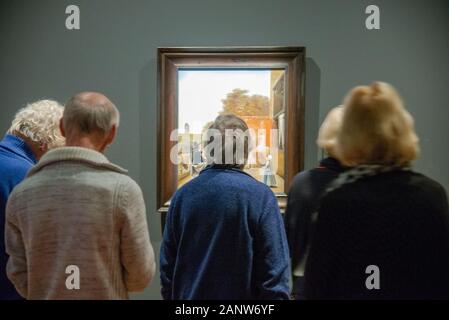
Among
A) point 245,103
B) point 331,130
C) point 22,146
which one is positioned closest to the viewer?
point 331,130

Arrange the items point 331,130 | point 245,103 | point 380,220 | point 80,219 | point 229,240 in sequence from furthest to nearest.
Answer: point 245,103 → point 331,130 → point 229,240 → point 80,219 → point 380,220

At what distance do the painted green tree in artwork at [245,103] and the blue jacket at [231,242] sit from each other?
77 centimetres

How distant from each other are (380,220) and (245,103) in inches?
46.7

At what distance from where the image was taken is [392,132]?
1042mm

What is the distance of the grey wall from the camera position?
2.08 meters

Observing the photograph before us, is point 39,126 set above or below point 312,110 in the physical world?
below

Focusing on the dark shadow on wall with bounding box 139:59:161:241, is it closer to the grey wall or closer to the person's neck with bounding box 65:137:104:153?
the grey wall

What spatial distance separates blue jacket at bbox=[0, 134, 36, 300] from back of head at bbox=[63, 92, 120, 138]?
16.1 inches

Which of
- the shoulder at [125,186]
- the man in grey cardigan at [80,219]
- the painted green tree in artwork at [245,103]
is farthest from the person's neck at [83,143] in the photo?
the painted green tree in artwork at [245,103]

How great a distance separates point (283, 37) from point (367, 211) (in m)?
1.32

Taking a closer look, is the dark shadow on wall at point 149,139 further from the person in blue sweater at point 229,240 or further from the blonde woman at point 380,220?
the blonde woman at point 380,220

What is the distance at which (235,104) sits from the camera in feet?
6.85

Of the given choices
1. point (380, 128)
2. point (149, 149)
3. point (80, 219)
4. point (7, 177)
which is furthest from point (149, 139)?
→ point (380, 128)

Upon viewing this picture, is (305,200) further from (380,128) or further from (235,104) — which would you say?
(235,104)
